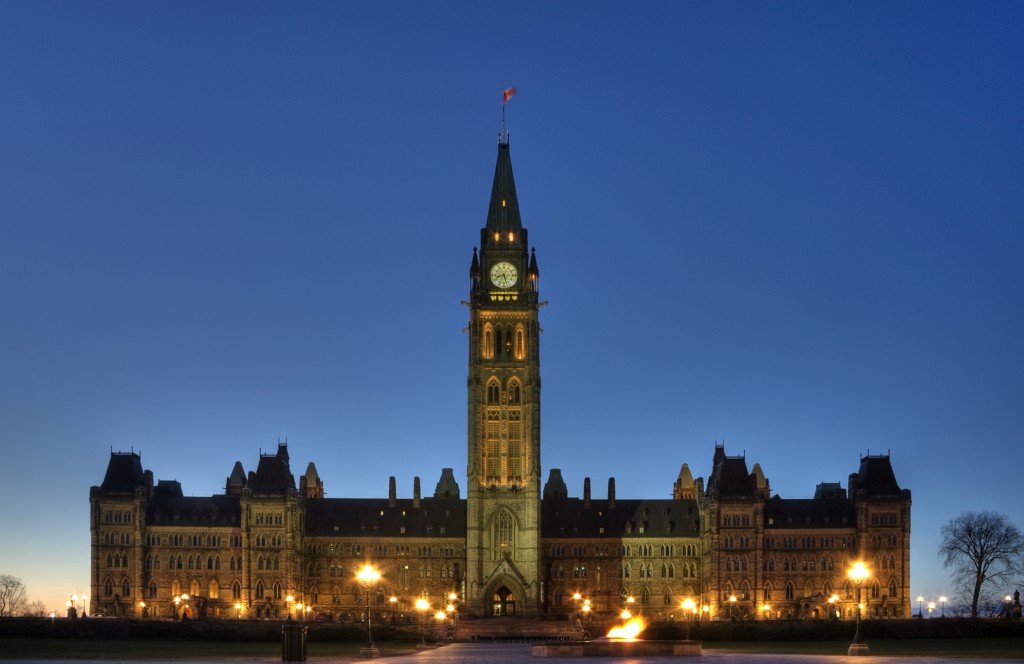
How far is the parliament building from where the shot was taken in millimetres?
156000

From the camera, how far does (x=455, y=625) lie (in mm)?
132875

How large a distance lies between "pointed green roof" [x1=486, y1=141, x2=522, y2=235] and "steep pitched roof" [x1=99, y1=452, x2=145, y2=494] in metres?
46.4

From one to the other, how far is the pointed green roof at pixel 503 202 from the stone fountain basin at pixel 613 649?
9020 cm

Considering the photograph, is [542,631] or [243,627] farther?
[542,631]

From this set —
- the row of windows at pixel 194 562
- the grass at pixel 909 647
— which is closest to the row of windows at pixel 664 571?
the row of windows at pixel 194 562

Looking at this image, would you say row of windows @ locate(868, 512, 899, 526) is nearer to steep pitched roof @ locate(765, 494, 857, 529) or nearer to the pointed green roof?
steep pitched roof @ locate(765, 494, 857, 529)

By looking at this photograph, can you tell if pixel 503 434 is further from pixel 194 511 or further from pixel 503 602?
pixel 194 511

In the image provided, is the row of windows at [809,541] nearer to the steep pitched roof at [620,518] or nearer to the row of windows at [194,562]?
the steep pitched roof at [620,518]

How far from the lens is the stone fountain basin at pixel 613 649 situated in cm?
7181

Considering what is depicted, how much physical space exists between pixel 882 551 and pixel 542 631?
45141 millimetres

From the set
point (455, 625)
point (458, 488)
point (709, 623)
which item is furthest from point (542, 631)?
point (458, 488)

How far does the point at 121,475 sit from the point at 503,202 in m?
50.8

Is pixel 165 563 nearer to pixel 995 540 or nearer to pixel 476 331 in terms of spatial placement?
pixel 476 331

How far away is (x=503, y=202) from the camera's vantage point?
162 m
